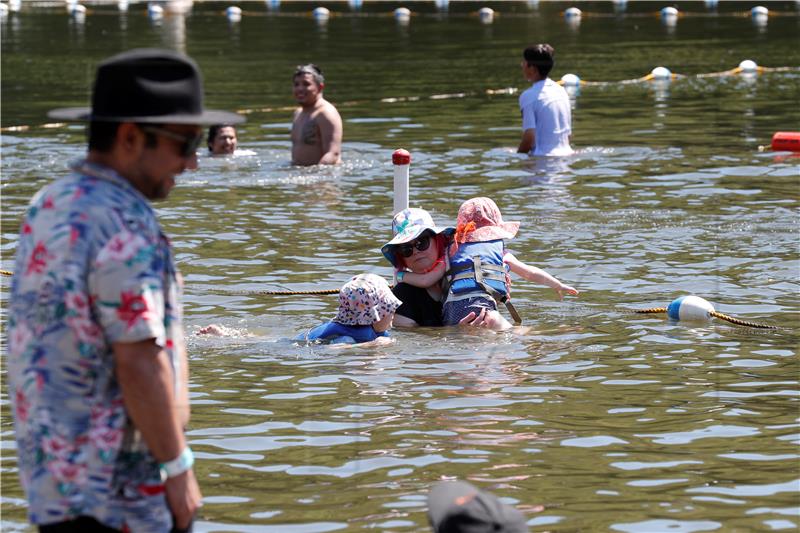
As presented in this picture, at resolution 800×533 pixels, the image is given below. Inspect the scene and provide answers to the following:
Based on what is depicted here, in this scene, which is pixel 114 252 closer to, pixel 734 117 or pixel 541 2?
pixel 734 117

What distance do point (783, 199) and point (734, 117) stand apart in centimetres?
774

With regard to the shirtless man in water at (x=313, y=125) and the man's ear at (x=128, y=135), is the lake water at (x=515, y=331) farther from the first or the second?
the man's ear at (x=128, y=135)

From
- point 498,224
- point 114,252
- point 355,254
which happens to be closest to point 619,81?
point 355,254

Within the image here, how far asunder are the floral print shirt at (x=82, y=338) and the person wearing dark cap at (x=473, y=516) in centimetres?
77

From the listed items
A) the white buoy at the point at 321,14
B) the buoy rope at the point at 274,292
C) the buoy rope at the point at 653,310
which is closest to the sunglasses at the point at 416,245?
the buoy rope at the point at 274,292

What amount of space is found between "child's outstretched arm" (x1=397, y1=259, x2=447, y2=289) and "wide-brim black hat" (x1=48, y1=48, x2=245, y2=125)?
6.34 m

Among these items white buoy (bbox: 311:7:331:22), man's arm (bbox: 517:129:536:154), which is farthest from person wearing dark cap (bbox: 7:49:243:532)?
white buoy (bbox: 311:7:331:22)

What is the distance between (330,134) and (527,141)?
103 inches

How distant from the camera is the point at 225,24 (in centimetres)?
4950

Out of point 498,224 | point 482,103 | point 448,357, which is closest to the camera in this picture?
point 448,357

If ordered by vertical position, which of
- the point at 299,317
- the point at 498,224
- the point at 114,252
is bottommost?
the point at 299,317

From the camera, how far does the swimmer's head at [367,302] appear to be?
953 centimetres

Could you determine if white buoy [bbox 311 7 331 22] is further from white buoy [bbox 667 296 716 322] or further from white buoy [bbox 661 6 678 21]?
white buoy [bbox 667 296 716 322]

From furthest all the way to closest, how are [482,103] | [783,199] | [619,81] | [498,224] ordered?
[619,81] < [482,103] < [783,199] < [498,224]
